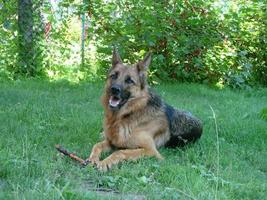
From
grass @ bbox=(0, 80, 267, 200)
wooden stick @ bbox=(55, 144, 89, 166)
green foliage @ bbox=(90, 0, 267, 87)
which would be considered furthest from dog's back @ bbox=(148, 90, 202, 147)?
green foliage @ bbox=(90, 0, 267, 87)

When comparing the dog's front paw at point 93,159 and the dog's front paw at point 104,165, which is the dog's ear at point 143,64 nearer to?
the dog's front paw at point 93,159

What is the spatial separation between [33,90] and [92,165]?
16.4ft

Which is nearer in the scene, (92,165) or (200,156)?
(92,165)

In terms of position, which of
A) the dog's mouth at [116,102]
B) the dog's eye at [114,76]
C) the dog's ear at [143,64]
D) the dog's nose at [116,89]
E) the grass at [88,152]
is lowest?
the grass at [88,152]

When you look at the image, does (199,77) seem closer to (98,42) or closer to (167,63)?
(167,63)

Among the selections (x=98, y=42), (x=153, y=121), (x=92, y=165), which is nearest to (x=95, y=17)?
(x=98, y=42)

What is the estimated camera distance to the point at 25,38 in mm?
11328

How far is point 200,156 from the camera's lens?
5.90m

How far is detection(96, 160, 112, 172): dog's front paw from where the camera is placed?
16.0ft

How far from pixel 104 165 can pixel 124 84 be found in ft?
4.19

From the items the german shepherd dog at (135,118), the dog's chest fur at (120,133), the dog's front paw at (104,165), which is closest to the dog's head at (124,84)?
the german shepherd dog at (135,118)

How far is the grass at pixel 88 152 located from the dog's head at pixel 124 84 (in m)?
0.67

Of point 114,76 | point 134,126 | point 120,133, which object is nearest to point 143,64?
point 114,76

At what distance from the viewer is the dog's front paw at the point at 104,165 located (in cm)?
489
